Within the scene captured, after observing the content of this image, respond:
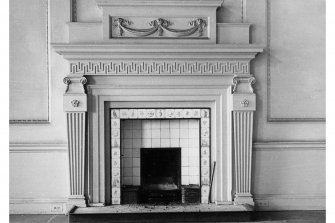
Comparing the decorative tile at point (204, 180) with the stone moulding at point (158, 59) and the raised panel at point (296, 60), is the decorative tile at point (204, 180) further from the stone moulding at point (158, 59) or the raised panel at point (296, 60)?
the stone moulding at point (158, 59)

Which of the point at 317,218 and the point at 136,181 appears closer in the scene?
the point at 317,218

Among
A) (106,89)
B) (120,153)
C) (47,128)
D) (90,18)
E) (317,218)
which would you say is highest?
(90,18)

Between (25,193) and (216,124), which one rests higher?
(216,124)

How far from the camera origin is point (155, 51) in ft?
12.3

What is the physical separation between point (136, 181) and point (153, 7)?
5.76ft

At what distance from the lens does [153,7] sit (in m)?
3.82

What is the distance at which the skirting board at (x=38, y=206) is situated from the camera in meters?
3.87

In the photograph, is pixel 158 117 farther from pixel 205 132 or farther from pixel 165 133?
pixel 205 132

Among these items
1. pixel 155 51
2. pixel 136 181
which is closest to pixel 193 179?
pixel 136 181

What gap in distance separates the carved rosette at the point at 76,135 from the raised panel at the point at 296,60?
1862 mm

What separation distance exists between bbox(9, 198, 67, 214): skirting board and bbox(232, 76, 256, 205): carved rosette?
1.73 meters

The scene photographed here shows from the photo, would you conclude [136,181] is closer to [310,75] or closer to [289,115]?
[289,115]

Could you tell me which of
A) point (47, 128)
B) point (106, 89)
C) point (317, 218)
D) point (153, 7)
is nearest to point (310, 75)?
point (317, 218)

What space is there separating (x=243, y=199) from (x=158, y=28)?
1864mm
